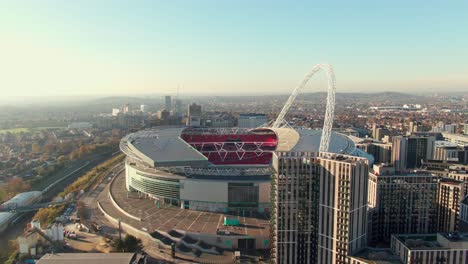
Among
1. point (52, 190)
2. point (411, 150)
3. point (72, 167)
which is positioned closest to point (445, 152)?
point (411, 150)

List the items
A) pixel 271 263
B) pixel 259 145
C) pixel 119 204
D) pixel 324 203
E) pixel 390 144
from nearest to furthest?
pixel 324 203 → pixel 271 263 → pixel 119 204 → pixel 259 145 → pixel 390 144

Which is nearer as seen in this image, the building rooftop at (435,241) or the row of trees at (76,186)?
the building rooftop at (435,241)

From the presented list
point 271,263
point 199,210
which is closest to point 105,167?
point 199,210

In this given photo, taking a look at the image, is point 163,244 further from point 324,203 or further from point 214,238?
point 324,203

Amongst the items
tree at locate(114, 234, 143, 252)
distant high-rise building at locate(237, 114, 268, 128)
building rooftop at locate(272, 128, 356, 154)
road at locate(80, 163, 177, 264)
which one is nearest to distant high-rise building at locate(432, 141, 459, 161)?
building rooftop at locate(272, 128, 356, 154)

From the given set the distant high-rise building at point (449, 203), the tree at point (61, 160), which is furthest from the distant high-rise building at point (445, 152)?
the tree at point (61, 160)

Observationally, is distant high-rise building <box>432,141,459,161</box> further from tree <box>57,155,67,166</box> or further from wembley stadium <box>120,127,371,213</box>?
tree <box>57,155,67,166</box>

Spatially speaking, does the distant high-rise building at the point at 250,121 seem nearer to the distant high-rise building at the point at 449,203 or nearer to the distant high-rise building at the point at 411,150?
the distant high-rise building at the point at 411,150

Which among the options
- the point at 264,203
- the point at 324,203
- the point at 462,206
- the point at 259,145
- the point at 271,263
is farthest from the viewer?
the point at 259,145
